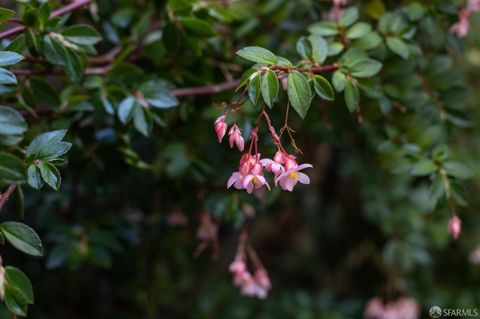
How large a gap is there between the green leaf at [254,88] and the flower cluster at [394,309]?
1.21 m

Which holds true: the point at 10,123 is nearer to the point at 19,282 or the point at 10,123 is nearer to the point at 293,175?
the point at 19,282

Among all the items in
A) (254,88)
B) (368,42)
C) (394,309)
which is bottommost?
(394,309)

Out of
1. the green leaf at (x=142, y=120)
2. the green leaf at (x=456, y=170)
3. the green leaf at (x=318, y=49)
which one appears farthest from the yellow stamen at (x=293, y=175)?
the green leaf at (x=456, y=170)

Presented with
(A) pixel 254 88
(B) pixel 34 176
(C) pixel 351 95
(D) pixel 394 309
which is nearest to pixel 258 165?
(A) pixel 254 88

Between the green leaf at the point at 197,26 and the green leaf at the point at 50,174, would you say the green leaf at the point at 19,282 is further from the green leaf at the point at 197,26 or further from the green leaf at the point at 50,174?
the green leaf at the point at 197,26

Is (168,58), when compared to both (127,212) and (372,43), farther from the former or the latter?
(127,212)

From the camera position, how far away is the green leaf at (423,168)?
48.1 inches

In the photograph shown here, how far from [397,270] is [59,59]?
60.8 inches

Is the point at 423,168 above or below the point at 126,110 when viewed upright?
below

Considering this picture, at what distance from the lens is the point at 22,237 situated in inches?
35.2

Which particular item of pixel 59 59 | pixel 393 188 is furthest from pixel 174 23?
pixel 393 188

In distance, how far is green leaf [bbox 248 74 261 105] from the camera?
35.1 inches

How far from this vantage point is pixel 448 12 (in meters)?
1.33

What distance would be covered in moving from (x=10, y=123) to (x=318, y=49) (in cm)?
57
